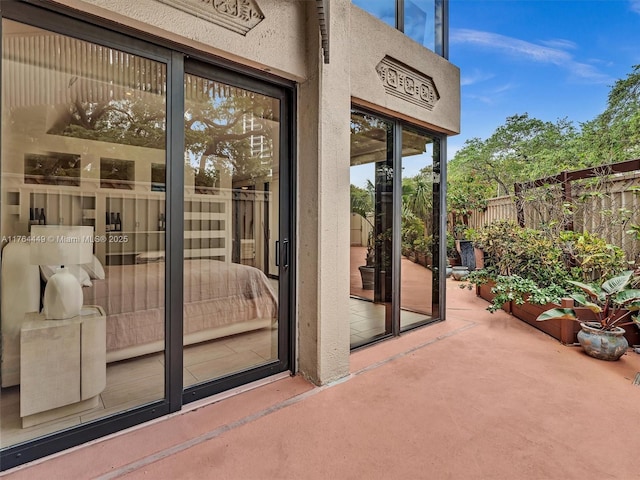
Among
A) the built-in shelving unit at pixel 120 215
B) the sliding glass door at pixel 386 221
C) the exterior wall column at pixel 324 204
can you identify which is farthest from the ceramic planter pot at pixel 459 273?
the built-in shelving unit at pixel 120 215

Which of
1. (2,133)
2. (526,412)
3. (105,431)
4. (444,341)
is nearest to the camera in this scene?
(2,133)

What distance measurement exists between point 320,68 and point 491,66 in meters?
12.4

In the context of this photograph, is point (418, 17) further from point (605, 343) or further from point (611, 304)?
point (605, 343)

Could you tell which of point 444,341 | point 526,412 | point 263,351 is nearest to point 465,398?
point 526,412

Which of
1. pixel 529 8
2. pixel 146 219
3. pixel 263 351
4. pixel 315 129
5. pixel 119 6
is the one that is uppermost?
pixel 529 8

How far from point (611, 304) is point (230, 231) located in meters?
3.79

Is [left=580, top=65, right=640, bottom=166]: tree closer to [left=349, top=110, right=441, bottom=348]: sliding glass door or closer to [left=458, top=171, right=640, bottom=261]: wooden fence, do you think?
[left=458, top=171, right=640, bottom=261]: wooden fence

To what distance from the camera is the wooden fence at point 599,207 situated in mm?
3579

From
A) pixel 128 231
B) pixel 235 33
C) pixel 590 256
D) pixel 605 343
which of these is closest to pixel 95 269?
pixel 128 231

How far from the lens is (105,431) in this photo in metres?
1.78

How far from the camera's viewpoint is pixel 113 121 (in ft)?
9.75

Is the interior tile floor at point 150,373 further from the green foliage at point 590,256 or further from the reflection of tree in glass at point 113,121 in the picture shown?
the green foliage at point 590,256

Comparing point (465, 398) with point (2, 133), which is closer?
point (2, 133)

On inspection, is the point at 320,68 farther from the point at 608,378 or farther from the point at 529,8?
the point at 529,8
